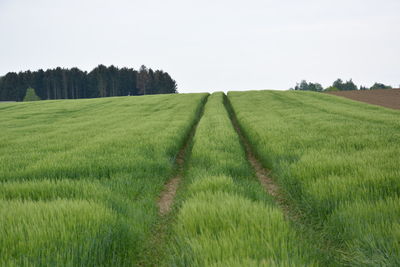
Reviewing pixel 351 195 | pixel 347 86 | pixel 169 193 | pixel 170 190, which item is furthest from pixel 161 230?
pixel 347 86

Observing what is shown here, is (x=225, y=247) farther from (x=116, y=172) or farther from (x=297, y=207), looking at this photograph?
(x=116, y=172)

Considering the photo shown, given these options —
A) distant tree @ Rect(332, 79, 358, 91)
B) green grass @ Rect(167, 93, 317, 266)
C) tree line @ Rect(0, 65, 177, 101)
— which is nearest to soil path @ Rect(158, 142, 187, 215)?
green grass @ Rect(167, 93, 317, 266)

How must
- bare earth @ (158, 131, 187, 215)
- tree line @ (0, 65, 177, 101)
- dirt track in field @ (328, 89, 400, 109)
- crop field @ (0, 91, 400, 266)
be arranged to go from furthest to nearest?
tree line @ (0, 65, 177, 101) → dirt track in field @ (328, 89, 400, 109) → bare earth @ (158, 131, 187, 215) → crop field @ (0, 91, 400, 266)

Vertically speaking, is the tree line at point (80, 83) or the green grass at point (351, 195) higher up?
the tree line at point (80, 83)

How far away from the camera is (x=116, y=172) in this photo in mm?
5773

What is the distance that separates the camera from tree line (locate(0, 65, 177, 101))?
318 ft

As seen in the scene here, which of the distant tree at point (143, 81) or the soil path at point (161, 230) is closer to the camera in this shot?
the soil path at point (161, 230)

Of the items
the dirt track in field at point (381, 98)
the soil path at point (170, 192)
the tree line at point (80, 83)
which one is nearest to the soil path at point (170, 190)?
the soil path at point (170, 192)

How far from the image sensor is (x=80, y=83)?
9969 cm

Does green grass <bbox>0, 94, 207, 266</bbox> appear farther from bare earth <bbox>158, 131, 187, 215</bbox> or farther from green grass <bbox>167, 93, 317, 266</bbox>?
green grass <bbox>167, 93, 317, 266</bbox>

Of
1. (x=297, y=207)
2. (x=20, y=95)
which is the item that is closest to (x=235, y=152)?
(x=297, y=207)

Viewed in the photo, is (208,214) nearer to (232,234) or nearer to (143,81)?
(232,234)

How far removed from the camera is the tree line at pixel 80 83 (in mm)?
97062

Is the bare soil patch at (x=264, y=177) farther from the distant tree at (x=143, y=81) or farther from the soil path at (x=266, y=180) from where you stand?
the distant tree at (x=143, y=81)
